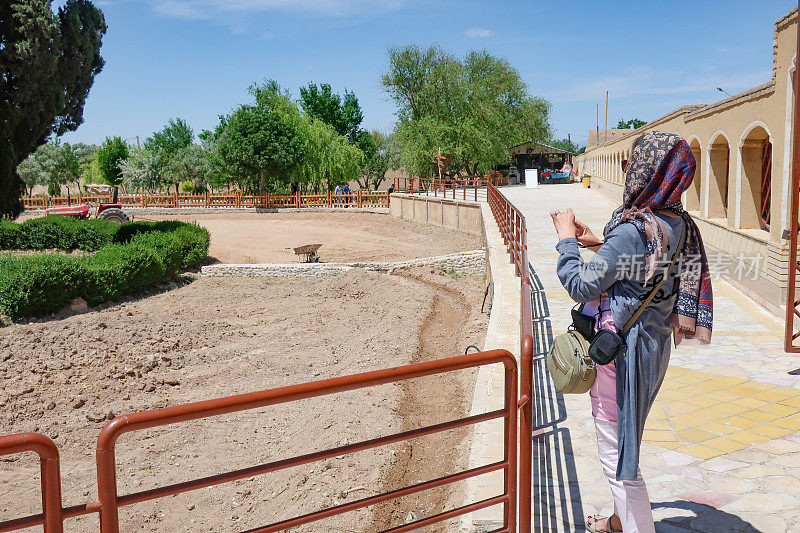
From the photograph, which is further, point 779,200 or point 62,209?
point 62,209

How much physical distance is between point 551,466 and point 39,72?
15.7 m

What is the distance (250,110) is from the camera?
4128cm

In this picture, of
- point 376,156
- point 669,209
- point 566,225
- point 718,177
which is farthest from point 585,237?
point 376,156

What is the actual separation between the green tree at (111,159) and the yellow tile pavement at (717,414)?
68257 millimetres

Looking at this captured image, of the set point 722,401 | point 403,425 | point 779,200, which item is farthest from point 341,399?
point 779,200

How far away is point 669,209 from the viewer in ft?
8.33

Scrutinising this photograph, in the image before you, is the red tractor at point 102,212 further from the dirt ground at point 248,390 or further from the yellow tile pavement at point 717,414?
the yellow tile pavement at point 717,414

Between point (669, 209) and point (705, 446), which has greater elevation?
point (669, 209)

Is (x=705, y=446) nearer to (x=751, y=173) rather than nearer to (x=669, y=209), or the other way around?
(x=669, y=209)

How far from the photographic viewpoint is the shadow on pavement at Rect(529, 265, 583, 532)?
11.1 feet

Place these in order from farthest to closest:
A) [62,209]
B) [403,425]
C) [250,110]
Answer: [250,110] → [62,209] → [403,425]

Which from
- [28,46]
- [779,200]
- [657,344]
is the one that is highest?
[28,46]

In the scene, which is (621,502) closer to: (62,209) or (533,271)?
(533,271)

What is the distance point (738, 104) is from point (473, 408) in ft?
27.3
